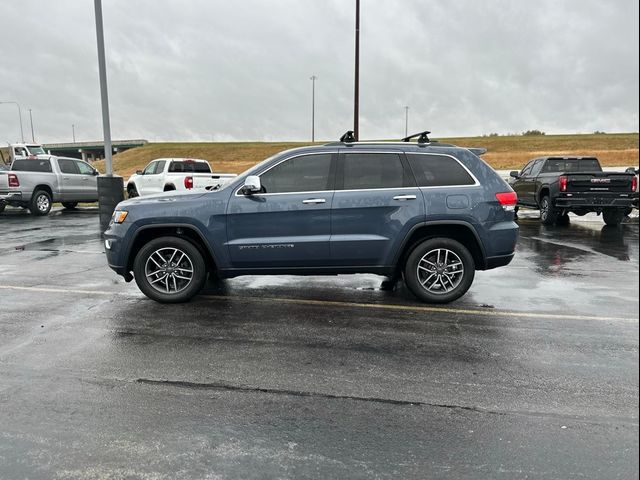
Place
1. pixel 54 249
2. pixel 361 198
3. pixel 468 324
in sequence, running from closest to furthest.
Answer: pixel 468 324 < pixel 361 198 < pixel 54 249

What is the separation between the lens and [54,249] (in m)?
10.2

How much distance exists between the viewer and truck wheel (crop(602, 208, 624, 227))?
13455mm

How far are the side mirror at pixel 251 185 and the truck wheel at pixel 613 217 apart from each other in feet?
36.6

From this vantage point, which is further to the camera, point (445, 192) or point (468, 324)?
point (445, 192)

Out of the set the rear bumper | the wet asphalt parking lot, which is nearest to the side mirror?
the wet asphalt parking lot

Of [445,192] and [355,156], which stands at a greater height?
[355,156]

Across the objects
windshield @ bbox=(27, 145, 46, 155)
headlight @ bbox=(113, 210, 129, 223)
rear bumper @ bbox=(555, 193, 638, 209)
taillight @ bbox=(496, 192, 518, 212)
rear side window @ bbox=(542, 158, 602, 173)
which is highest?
windshield @ bbox=(27, 145, 46, 155)

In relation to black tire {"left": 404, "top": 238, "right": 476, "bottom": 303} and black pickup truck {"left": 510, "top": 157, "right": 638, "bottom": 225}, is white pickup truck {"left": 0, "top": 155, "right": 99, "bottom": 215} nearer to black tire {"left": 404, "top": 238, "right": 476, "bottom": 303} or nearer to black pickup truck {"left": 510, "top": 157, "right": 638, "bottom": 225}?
black pickup truck {"left": 510, "top": 157, "right": 638, "bottom": 225}

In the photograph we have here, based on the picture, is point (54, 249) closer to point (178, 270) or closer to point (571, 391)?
point (178, 270)

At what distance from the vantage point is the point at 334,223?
5844 millimetres

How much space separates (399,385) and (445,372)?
477 millimetres

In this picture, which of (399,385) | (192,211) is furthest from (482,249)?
(192,211)

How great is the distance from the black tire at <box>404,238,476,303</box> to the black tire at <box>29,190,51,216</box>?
15.8 metres

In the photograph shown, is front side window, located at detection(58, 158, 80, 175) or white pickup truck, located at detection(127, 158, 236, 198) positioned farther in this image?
front side window, located at detection(58, 158, 80, 175)
